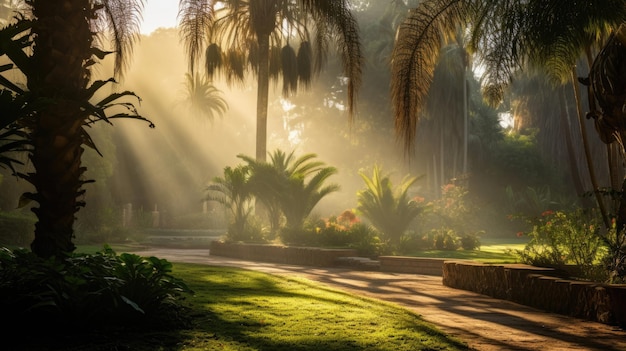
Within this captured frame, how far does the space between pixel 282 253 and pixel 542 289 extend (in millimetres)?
12590

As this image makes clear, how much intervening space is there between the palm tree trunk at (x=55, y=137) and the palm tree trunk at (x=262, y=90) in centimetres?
1938

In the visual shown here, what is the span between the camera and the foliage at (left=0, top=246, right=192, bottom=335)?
5.64 m

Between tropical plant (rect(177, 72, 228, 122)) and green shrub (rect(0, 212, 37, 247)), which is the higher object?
tropical plant (rect(177, 72, 228, 122))

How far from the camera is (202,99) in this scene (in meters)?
56.1

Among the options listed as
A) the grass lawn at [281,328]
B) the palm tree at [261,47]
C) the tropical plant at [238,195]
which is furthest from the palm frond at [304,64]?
the grass lawn at [281,328]

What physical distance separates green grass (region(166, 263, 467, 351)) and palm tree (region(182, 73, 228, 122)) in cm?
4608

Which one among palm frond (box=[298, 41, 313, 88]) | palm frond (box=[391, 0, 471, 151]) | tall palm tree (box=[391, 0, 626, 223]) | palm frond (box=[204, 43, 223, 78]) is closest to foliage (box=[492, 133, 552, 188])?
palm frond (box=[298, 41, 313, 88])

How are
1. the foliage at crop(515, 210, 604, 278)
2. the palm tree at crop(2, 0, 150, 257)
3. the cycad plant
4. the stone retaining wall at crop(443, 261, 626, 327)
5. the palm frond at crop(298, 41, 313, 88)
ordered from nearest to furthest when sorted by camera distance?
the palm tree at crop(2, 0, 150, 257), the stone retaining wall at crop(443, 261, 626, 327), the foliage at crop(515, 210, 604, 278), the cycad plant, the palm frond at crop(298, 41, 313, 88)

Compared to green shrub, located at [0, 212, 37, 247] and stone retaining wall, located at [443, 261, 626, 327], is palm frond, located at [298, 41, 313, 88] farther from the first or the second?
stone retaining wall, located at [443, 261, 626, 327]

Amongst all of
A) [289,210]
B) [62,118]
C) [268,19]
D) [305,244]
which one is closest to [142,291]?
[62,118]

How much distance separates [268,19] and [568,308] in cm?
1905

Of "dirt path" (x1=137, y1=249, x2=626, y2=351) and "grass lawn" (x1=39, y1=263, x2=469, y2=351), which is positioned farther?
"dirt path" (x1=137, y1=249, x2=626, y2=351)

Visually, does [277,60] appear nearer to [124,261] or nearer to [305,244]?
[305,244]

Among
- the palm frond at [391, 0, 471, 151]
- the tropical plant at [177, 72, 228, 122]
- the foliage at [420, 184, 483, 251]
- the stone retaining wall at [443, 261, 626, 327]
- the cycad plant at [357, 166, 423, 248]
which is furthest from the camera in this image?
the tropical plant at [177, 72, 228, 122]
